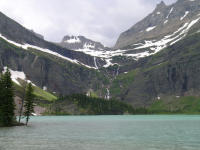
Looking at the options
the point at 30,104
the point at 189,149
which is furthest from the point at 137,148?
the point at 30,104

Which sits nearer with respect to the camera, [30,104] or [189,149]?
[189,149]

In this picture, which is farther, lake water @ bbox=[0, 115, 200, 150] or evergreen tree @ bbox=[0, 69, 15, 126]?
evergreen tree @ bbox=[0, 69, 15, 126]

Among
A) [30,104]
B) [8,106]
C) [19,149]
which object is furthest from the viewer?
[30,104]

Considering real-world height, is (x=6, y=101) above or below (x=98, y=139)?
above

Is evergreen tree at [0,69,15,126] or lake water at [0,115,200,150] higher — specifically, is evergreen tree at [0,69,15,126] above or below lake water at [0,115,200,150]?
above

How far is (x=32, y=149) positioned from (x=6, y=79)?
51.3 meters

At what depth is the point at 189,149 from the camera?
45625 mm

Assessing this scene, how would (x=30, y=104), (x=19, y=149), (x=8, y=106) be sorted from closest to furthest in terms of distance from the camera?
(x=19, y=149) → (x=8, y=106) → (x=30, y=104)

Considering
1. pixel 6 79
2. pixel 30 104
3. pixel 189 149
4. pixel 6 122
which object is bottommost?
pixel 189 149

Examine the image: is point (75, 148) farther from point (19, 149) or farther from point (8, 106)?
point (8, 106)

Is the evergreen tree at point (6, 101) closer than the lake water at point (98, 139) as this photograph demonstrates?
No

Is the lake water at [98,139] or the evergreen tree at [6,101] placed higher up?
the evergreen tree at [6,101]

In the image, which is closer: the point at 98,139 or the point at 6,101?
the point at 98,139

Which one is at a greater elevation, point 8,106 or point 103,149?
point 8,106
